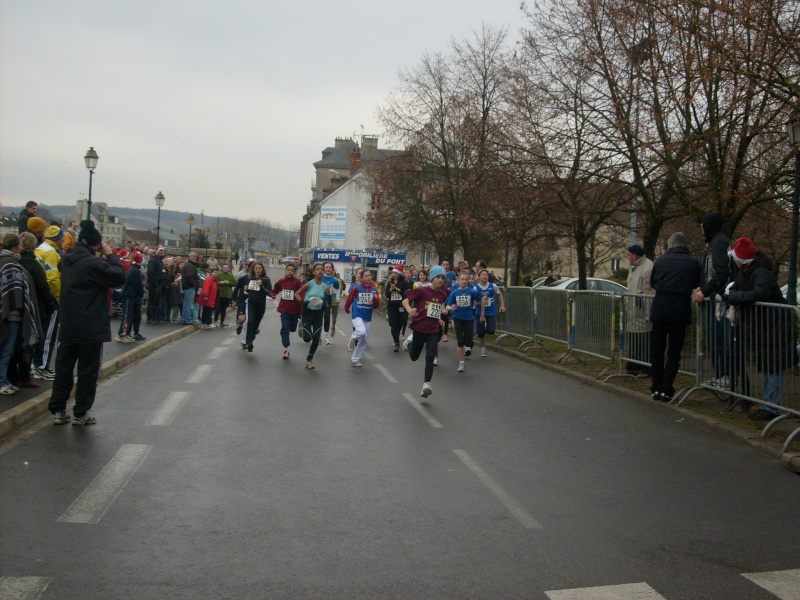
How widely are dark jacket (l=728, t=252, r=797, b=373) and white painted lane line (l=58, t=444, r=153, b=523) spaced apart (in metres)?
6.58

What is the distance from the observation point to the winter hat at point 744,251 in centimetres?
959

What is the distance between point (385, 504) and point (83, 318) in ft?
13.4

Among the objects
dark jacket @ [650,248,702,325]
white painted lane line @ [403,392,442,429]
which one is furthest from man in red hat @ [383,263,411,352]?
dark jacket @ [650,248,702,325]

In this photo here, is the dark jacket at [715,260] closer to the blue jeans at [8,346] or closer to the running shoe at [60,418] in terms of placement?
the running shoe at [60,418]

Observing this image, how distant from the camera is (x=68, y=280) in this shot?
830 centimetres

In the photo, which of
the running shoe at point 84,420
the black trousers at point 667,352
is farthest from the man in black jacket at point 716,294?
the running shoe at point 84,420

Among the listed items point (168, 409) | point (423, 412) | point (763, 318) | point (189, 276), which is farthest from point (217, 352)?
point (763, 318)

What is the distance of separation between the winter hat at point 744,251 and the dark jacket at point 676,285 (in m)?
1.24

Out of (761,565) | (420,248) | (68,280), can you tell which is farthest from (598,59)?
(420,248)

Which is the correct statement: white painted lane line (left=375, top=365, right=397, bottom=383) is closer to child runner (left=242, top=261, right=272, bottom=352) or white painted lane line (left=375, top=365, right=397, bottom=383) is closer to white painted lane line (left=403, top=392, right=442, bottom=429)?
white painted lane line (left=403, top=392, right=442, bottom=429)

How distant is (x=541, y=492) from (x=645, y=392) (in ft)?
19.7

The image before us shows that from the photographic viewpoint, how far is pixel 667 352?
1141 centimetres

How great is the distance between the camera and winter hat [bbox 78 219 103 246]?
839 centimetres

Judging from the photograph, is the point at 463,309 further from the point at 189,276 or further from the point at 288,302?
the point at 189,276
